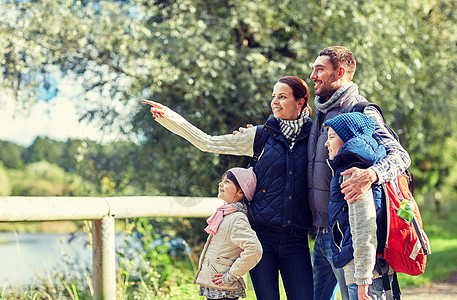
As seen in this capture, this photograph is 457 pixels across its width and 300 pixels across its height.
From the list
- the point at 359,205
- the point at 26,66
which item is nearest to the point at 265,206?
the point at 359,205

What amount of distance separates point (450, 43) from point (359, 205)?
961cm

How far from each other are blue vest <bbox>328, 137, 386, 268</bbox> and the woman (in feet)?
1.31

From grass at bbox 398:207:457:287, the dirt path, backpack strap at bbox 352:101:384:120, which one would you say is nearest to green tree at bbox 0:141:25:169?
grass at bbox 398:207:457:287

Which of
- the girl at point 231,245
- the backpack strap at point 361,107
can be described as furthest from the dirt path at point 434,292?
the backpack strap at point 361,107

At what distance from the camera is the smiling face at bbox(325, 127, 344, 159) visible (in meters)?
2.71

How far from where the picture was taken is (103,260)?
12.6 feet

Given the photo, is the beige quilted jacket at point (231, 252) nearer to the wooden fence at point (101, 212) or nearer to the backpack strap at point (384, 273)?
the backpack strap at point (384, 273)

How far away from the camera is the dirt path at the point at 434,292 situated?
7.25 m

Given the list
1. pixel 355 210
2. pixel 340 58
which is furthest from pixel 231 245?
pixel 340 58

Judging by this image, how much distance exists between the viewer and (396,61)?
9.34 metres

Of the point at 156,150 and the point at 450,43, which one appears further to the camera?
the point at 450,43

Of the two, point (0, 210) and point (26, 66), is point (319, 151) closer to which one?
point (0, 210)

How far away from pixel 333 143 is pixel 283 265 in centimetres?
85

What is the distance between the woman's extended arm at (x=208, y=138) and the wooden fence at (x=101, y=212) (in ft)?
2.83
